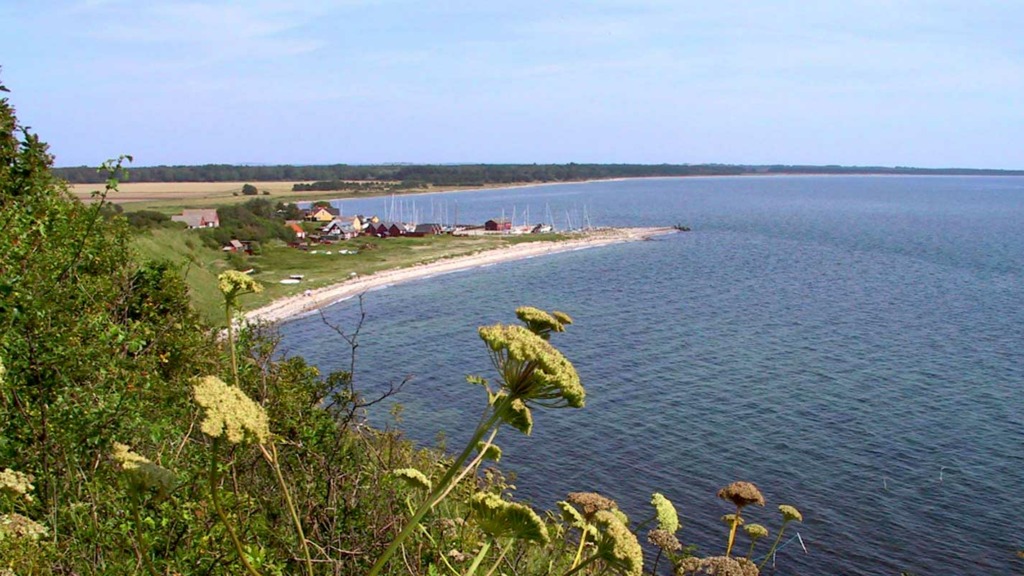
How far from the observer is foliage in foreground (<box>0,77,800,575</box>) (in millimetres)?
2557

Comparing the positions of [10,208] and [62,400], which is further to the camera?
[10,208]

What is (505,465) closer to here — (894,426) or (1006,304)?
(894,426)

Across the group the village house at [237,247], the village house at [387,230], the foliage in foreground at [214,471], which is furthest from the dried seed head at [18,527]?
the village house at [387,230]

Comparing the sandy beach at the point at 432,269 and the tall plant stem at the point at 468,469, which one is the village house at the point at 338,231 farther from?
the tall plant stem at the point at 468,469

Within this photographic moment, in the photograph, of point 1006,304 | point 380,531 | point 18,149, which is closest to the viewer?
point 380,531

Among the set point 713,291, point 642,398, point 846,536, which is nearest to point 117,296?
point 846,536

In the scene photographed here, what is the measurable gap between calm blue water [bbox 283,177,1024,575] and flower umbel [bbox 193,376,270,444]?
21.2 meters

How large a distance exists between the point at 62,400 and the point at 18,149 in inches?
266

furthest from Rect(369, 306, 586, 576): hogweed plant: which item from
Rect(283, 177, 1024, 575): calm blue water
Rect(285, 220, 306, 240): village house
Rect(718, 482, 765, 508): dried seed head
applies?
Rect(285, 220, 306, 240): village house

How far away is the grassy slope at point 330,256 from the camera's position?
60.6 metres

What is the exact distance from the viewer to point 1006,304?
56.2 m

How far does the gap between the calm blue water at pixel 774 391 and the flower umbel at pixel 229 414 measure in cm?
2123

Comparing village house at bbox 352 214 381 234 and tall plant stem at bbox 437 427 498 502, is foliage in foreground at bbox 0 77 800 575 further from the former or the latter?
village house at bbox 352 214 381 234

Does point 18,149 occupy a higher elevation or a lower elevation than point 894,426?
higher
